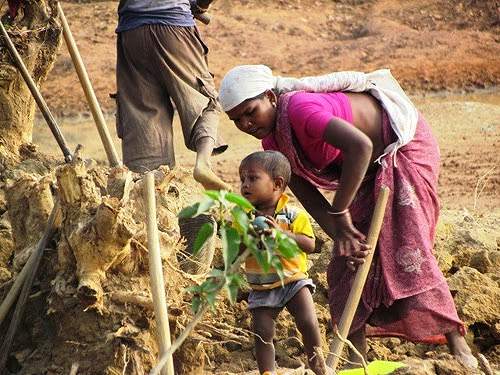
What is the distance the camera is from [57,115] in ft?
44.5

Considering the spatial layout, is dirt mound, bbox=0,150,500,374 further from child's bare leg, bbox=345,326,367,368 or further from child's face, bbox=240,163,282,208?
child's face, bbox=240,163,282,208

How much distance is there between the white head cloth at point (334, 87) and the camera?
423cm

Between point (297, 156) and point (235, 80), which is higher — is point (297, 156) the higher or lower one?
the lower one

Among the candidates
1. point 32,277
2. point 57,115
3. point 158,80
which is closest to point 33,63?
point 158,80

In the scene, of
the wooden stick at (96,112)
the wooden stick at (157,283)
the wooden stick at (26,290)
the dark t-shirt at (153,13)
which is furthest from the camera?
the dark t-shirt at (153,13)

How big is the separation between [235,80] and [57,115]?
9.56 m

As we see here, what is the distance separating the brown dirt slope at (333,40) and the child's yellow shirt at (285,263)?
31.0 feet

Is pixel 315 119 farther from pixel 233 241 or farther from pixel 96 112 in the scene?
pixel 96 112

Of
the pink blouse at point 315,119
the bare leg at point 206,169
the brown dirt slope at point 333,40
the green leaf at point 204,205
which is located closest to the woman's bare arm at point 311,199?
the pink blouse at point 315,119

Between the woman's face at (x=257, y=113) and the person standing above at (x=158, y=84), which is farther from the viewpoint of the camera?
the person standing above at (x=158, y=84)

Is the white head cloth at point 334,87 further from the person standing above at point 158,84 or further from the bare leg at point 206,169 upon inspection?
the person standing above at point 158,84

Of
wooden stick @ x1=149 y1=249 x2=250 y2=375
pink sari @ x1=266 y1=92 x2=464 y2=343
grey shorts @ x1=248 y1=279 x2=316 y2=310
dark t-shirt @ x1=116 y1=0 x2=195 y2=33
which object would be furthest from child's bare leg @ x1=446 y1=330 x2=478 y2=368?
dark t-shirt @ x1=116 y1=0 x2=195 y2=33

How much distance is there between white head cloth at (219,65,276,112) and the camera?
421 centimetres

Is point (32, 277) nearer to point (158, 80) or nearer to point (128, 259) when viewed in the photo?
point (128, 259)
